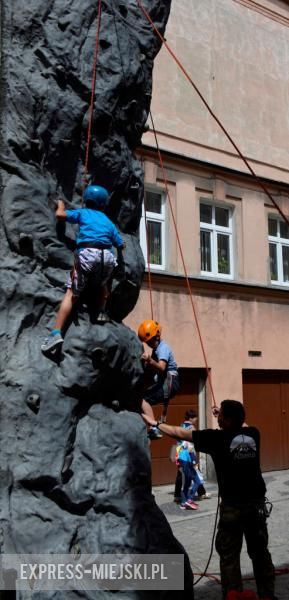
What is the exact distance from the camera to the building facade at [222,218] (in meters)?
13.9

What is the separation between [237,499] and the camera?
5.09 m

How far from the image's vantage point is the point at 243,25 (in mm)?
16328

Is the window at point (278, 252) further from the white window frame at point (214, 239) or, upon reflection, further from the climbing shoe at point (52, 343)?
the climbing shoe at point (52, 343)

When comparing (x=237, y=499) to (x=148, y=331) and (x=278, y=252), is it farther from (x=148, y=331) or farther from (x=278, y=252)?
(x=278, y=252)

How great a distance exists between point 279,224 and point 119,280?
482 inches

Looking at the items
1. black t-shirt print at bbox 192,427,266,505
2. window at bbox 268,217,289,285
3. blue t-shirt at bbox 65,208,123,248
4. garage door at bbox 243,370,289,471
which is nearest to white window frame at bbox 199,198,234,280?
window at bbox 268,217,289,285

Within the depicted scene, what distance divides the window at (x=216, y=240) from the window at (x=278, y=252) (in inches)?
55.2

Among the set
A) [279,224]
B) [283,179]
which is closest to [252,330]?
[279,224]

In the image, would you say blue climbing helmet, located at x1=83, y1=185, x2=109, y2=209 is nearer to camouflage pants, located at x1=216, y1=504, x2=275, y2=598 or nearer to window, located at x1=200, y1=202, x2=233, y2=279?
camouflage pants, located at x1=216, y1=504, x2=275, y2=598

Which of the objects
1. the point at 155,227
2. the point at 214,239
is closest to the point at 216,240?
the point at 214,239

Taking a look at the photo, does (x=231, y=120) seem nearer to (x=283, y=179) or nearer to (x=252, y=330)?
(x=283, y=179)

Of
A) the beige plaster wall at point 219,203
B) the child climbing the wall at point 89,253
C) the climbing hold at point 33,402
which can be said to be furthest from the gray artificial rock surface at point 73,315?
the beige plaster wall at point 219,203

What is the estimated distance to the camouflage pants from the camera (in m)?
5.08

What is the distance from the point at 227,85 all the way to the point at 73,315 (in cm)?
1267
